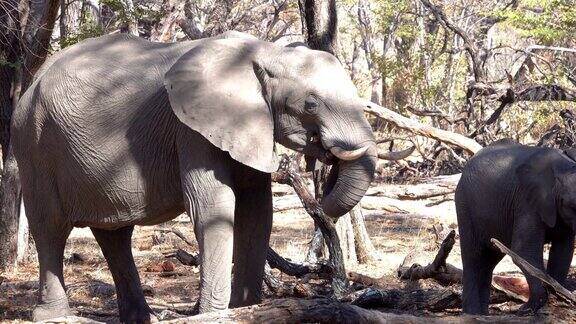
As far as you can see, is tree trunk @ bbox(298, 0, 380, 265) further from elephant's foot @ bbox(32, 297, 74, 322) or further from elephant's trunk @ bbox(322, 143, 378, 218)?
elephant's trunk @ bbox(322, 143, 378, 218)

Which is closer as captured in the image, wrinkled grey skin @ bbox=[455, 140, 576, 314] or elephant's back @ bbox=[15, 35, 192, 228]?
elephant's back @ bbox=[15, 35, 192, 228]

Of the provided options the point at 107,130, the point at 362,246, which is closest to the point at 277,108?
the point at 107,130

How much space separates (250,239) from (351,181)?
125 centimetres

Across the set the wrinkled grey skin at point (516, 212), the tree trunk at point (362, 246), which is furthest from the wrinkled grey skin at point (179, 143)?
the tree trunk at point (362, 246)

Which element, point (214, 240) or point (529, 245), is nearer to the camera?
point (214, 240)

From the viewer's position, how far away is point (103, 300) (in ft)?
30.2

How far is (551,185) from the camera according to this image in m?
7.78

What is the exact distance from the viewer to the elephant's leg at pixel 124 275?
7746 mm

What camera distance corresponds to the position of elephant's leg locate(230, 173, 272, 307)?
6.93 metres

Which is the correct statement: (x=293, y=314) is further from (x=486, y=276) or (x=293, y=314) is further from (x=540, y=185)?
(x=540, y=185)

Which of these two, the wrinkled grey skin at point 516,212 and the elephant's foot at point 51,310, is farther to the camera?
the wrinkled grey skin at point 516,212

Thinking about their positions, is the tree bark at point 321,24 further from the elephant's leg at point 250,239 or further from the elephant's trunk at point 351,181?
the elephant's trunk at point 351,181

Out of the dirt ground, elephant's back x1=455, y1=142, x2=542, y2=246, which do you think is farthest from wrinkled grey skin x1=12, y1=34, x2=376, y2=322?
elephant's back x1=455, y1=142, x2=542, y2=246

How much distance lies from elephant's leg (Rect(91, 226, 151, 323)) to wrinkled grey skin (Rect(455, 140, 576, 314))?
8.29ft
